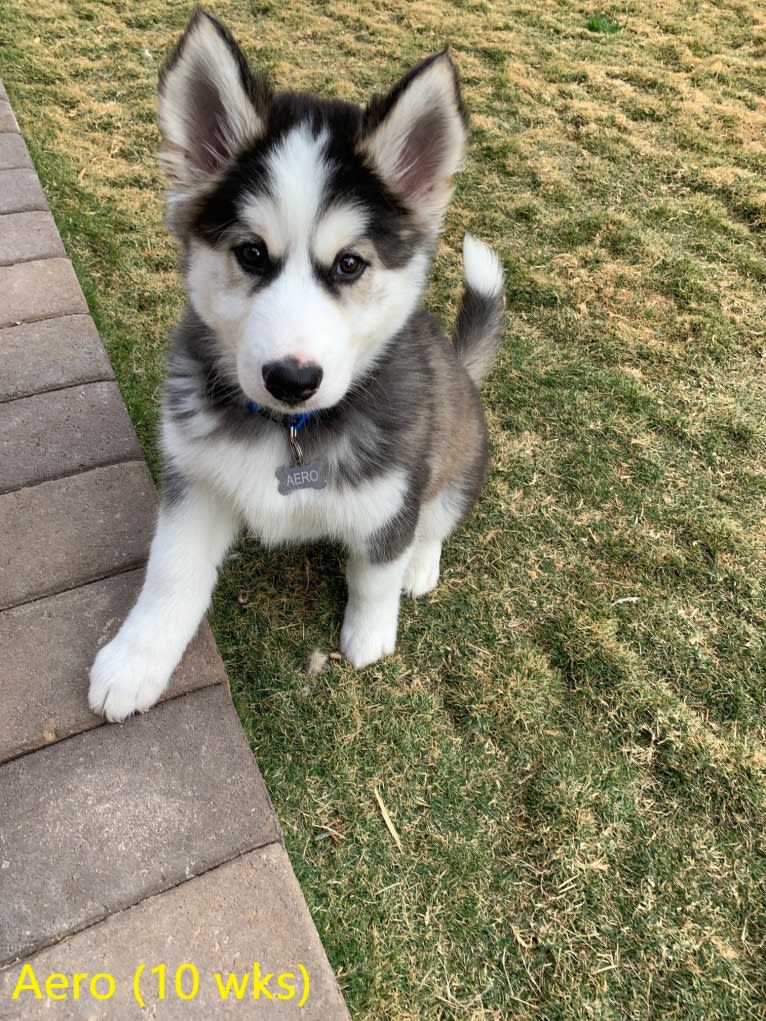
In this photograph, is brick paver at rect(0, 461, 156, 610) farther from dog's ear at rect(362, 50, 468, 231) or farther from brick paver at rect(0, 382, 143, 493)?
dog's ear at rect(362, 50, 468, 231)

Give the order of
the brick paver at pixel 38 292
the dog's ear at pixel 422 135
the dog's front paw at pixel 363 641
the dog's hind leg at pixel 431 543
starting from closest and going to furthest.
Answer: the dog's ear at pixel 422 135 < the dog's front paw at pixel 363 641 < the dog's hind leg at pixel 431 543 < the brick paver at pixel 38 292

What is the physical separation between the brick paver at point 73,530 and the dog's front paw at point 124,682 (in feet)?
1.32

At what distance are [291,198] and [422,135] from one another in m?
0.46

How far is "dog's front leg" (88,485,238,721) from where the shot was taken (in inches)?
81.6

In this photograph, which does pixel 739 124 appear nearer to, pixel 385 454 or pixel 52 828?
pixel 385 454

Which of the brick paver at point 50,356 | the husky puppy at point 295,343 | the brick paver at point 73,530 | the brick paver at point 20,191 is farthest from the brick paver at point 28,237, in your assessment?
the husky puppy at point 295,343

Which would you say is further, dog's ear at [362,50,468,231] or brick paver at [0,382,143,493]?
brick paver at [0,382,143,493]

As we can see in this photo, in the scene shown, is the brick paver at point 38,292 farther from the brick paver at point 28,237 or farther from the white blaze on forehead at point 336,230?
the white blaze on forehead at point 336,230

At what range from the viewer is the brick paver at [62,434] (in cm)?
267

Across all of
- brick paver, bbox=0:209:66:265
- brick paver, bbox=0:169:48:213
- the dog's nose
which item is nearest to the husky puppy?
the dog's nose

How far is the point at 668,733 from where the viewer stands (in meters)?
2.40

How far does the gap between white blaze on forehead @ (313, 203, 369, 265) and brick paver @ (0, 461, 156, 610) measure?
4.26 ft

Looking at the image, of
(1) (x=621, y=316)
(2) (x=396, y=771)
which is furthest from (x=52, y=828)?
(1) (x=621, y=316)

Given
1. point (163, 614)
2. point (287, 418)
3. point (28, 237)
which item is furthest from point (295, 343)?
point (28, 237)
